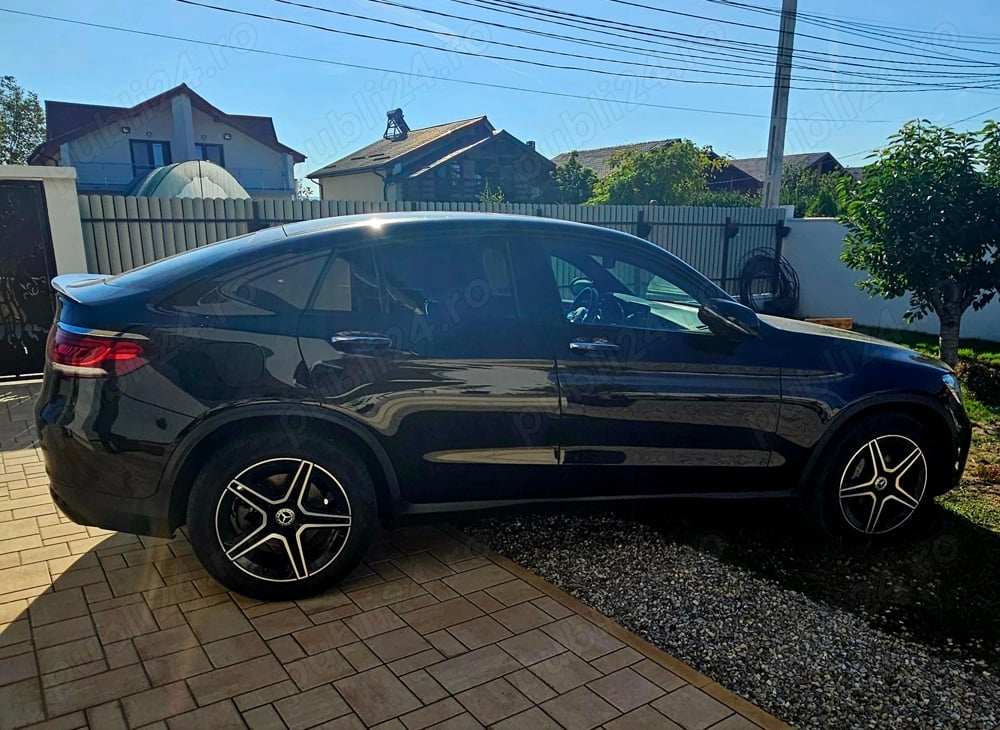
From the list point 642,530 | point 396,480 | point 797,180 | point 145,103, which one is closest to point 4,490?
point 396,480

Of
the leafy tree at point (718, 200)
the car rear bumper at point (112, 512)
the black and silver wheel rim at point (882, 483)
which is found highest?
the leafy tree at point (718, 200)

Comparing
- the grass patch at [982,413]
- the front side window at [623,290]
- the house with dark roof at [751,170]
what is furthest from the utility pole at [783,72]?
the house with dark roof at [751,170]

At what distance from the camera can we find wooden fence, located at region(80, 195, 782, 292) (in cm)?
813

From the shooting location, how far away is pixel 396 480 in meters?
3.16

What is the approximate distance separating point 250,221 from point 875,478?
7.91 metres

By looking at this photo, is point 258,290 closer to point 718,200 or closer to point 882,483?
point 882,483

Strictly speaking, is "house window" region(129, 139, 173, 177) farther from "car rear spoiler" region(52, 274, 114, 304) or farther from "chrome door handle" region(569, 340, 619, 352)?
"chrome door handle" region(569, 340, 619, 352)

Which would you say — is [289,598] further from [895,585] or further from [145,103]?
[145,103]

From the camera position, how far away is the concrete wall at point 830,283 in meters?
11.9

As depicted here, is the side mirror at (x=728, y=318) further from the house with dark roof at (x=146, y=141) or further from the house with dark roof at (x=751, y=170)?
the house with dark roof at (x=751, y=170)

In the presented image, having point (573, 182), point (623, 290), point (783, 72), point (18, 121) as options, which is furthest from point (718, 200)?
point (18, 121)

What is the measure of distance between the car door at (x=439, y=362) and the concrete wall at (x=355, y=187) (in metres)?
28.2

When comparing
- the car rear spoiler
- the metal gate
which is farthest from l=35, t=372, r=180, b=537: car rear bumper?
the metal gate

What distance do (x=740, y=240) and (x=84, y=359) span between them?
1265 cm
